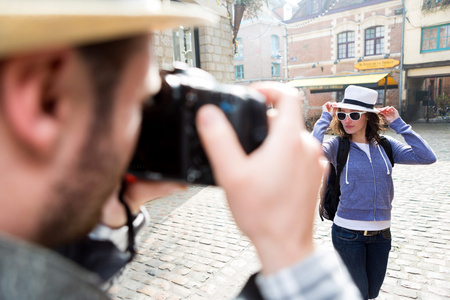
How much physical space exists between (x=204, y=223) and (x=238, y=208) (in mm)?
4910

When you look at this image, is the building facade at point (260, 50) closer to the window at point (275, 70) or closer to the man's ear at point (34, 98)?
the window at point (275, 70)

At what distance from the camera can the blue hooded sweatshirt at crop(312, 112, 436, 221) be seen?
288 cm

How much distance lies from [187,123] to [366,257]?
279 cm

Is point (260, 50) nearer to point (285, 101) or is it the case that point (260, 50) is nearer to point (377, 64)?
point (377, 64)

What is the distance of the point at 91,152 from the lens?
21.9 inches

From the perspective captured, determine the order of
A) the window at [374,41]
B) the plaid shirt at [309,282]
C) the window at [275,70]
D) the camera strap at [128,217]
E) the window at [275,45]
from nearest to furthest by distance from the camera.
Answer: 1. the plaid shirt at [309,282]
2. the camera strap at [128,217]
3. the window at [374,41]
4. the window at [275,45]
5. the window at [275,70]

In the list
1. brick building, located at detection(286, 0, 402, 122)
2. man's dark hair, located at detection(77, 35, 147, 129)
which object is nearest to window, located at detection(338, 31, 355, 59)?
brick building, located at detection(286, 0, 402, 122)

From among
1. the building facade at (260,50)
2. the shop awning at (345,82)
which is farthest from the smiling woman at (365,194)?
the building facade at (260,50)

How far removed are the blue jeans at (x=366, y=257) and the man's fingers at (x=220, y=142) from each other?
2.58m

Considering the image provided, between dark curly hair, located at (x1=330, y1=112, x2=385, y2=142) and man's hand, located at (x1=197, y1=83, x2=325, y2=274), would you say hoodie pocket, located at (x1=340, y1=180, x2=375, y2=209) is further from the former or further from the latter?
man's hand, located at (x1=197, y1=83, x2=325, y2=274)

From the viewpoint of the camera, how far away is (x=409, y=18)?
20.2 m

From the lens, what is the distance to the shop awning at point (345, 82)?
19.4 meters

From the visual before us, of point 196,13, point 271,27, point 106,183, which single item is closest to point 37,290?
point 106,183

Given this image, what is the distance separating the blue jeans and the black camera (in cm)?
252
